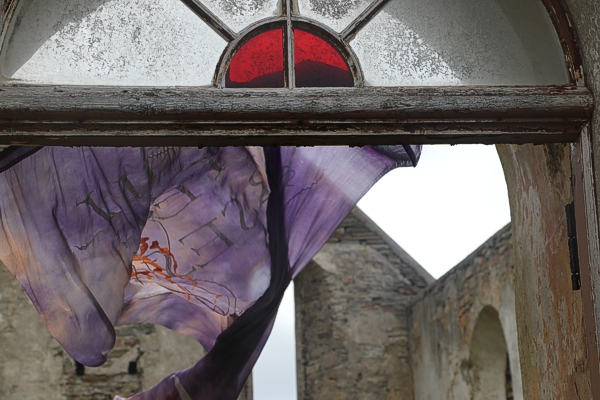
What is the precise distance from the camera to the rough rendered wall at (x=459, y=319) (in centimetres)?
751

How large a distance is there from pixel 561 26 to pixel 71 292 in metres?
1.92

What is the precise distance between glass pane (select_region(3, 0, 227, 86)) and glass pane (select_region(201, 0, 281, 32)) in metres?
0.05

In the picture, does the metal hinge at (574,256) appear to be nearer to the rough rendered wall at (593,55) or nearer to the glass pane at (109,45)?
the rough rendered wall at (593,55)

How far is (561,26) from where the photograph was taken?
2.22 m

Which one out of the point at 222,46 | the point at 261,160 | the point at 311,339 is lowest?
the point at 222,46

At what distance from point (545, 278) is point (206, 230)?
139 cm

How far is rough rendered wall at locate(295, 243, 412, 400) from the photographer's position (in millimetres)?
10789

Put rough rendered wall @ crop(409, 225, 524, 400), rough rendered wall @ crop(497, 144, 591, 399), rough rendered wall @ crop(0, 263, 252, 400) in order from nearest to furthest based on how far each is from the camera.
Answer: rough rendered wall @ crop(497, 144, 591, 399)
rough rendered wall @ crop(409, 225, 524, 400)
rough rendered wall @ crop(0, 263, 252, 400)

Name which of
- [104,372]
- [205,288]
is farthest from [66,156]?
[104,372]

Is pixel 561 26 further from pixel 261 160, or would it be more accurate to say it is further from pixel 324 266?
pixel 324 266

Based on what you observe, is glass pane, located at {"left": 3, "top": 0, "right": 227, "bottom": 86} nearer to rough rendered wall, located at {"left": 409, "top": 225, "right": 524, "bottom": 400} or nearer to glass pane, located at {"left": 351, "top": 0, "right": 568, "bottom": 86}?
glass pane, located at {"left": 351, "top": 0, "right": 568, "bottom": 86}

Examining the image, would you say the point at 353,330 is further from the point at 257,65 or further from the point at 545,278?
the point at 257,65

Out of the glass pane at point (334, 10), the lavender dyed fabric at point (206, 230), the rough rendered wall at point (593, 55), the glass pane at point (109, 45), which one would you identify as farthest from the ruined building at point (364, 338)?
the glass pane at point (109, 45)

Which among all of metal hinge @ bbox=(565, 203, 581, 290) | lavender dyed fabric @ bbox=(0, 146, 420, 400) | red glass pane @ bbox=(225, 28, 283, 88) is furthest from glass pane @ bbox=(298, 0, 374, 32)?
lavender dyed fabric @ bbox=(0, 146, 420, 400)
